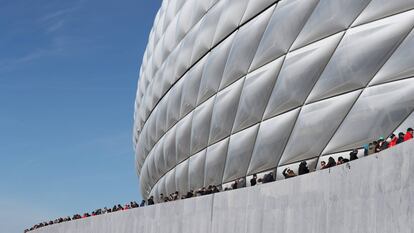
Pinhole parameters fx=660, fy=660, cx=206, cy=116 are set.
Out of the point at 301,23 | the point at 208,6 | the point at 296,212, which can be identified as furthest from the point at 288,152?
the point at 208,6

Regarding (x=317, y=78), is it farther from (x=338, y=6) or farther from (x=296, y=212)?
(x=296, y=212)

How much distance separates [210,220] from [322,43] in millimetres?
5260

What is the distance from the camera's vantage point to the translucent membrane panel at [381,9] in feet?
46.6

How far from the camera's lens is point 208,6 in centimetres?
2519

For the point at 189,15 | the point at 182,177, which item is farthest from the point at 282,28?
the point at 182,177

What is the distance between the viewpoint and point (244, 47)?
20594mm

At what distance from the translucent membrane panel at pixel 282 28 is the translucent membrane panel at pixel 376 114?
3.41 metres

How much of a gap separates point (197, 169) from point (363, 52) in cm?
1151

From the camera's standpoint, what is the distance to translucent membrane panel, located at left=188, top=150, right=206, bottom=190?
24.5 m

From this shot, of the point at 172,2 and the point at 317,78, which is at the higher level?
the point at 172,2

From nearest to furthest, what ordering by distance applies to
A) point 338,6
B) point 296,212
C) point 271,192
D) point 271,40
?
point 296,212 < point 271,192 < point 338,6 < point 271,40

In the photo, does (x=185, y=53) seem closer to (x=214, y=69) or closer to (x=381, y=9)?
(x=214, y=69)

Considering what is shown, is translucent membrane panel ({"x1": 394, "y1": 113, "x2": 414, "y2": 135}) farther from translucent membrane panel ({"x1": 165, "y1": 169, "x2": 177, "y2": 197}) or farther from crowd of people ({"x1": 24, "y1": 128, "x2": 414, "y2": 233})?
translucent membrane panel ({"x1": 165, "y1": 169, "x2": 177, "y2": 197})

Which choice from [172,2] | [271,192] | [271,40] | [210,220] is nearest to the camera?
[271,192]
